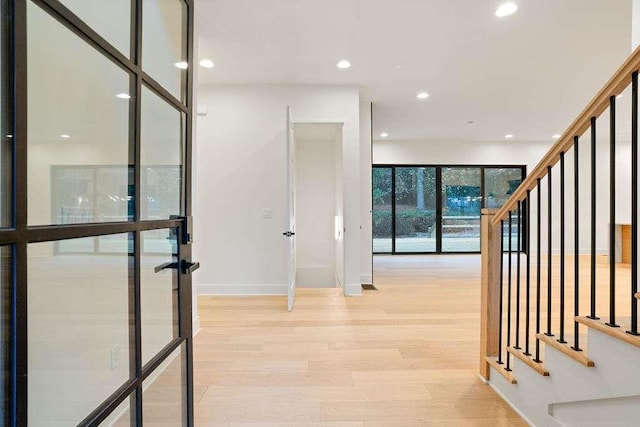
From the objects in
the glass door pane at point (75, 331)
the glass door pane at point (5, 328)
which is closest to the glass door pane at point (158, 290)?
the glass door pane at point (75, 331)

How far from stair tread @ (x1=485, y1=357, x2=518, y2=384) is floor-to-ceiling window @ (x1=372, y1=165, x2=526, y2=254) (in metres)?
6.12

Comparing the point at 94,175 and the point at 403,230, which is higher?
the point at 94,175

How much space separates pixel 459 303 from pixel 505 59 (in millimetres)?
2795

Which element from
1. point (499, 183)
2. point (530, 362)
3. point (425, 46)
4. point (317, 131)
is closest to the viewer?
point (530, 362)

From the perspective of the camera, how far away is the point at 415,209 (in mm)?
8258

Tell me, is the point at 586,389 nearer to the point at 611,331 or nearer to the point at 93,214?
the point at 611,331

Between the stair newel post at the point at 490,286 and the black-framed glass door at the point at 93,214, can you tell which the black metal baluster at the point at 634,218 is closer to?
the stair newel post at the point at 490,286

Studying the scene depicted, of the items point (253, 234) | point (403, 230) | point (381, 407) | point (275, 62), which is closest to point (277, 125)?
point (275, 62)

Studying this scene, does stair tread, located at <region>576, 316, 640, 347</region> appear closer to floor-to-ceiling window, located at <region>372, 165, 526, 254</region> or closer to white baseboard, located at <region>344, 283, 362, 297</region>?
white baseboard, located at <region>344, 283, 362, 297</region>

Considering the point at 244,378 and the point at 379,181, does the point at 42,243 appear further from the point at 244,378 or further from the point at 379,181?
the point at 379,181

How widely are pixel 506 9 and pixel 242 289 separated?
12.9 ft

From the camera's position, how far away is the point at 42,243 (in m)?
0.80

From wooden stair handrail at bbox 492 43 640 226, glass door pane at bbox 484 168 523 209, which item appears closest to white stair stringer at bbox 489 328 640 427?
wooden stair handrail at bbox 492 43 640 226

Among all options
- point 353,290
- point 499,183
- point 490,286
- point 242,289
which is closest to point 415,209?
point 499,183
